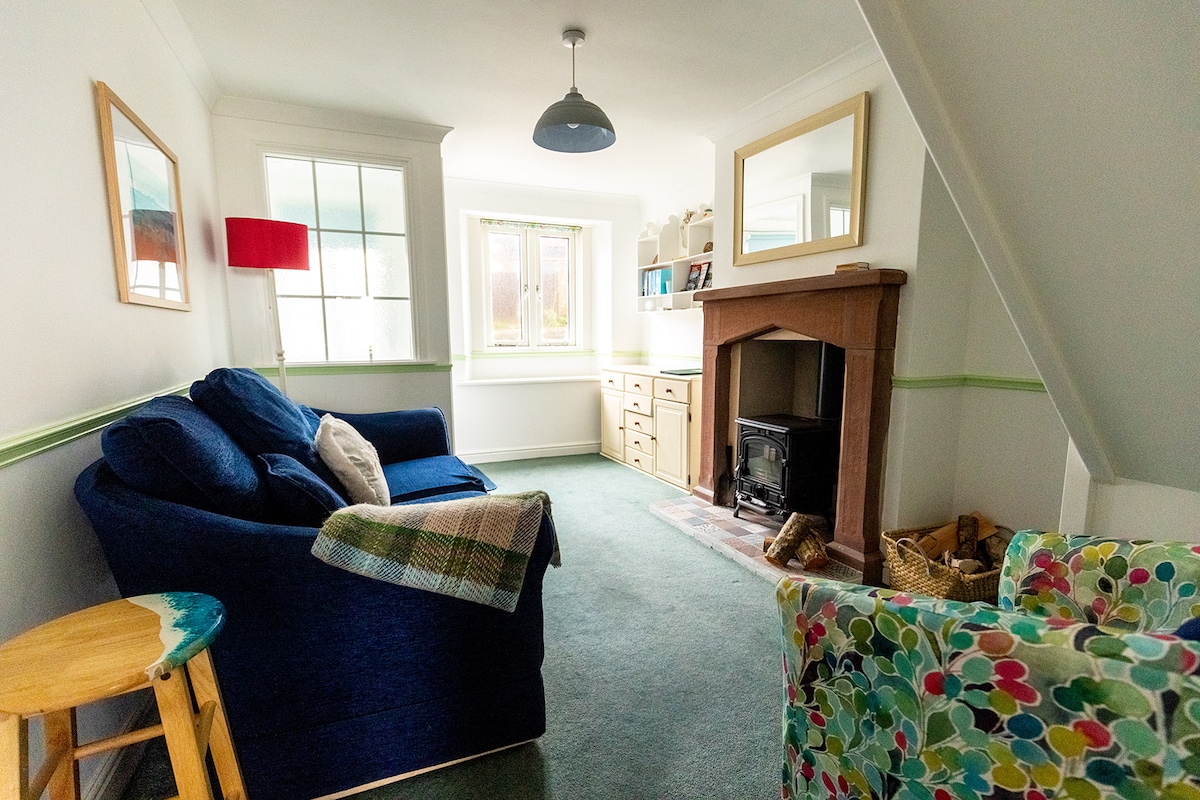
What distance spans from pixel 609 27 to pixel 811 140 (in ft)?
4.01

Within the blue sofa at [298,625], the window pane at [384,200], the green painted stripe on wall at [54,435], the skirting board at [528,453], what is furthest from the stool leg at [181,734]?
the skirting board at [528,453]

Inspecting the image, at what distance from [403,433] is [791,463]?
2136mm

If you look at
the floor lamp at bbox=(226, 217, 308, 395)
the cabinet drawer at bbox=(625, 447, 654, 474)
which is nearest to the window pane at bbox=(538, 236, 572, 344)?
the cabinet drawer at bbox=(625, 447, 654, 474)

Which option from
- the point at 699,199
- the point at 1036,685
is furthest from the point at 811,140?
the point at 1036,685

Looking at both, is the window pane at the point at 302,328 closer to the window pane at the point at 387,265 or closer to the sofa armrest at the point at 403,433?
the window pane at the point at 387,265

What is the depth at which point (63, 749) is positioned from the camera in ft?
2.96

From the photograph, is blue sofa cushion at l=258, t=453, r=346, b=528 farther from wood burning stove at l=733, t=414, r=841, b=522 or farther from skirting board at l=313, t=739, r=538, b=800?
wood burning stove at l=733, t=414, r=841, b=522

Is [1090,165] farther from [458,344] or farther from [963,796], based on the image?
[458,344]

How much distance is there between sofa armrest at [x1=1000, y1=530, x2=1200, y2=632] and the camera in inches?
32.4

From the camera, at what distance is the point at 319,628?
3.90 feet

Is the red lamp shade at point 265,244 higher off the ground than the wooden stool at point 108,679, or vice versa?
the red lamp shade at point 265,244

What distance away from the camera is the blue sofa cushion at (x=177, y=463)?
45.5 inches

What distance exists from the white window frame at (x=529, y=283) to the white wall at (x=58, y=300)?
9.60ft

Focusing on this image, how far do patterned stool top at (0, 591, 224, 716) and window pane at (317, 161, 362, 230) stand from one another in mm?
2819
